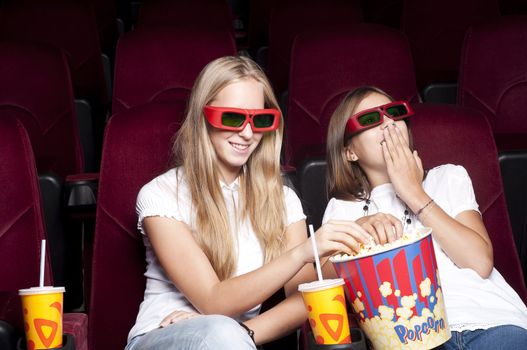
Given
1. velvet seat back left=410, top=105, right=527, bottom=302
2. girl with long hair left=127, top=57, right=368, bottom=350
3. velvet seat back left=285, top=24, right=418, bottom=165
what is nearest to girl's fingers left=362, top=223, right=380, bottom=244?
girl with long hair left=127, top=57, right=368, bottom=350

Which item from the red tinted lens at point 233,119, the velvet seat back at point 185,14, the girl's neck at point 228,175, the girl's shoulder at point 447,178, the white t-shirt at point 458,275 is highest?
the velvet seat back at point 185,14

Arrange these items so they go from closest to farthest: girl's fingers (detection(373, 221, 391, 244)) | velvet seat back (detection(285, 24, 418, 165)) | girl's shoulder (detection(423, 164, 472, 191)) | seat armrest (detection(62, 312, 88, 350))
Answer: seat armrest (detection(62, 312, 88, 350)) < girl's fingers (detection(373, 221, 391, 244)) < girl's shoulder (detection(423, 164, 472, 191)) < velvet seat back (detection(285, 24, 418, 165))

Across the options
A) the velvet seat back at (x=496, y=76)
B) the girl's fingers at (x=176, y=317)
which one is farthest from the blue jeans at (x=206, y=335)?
the velvet seat back at (x=496, y=76)

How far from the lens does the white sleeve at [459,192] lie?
134cm

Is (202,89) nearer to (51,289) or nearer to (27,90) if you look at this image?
(51,289)

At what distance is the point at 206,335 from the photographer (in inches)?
40.1

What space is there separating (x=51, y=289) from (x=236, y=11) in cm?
284

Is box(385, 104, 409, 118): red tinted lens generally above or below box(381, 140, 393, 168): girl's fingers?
above

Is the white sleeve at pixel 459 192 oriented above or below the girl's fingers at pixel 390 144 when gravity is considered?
below

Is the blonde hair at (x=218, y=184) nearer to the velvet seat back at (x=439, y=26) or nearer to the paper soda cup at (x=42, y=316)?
the paper soda cup at (x=42, y=316)

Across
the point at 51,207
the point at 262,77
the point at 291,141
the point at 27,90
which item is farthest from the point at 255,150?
→ the point at 27,90

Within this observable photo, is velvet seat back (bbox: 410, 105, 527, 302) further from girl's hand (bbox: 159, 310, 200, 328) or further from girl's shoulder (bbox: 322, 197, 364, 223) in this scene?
girl's hand (bbox: 159, 310, 200, 328)

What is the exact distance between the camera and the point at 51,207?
1.51m

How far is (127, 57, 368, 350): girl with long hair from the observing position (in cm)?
118
